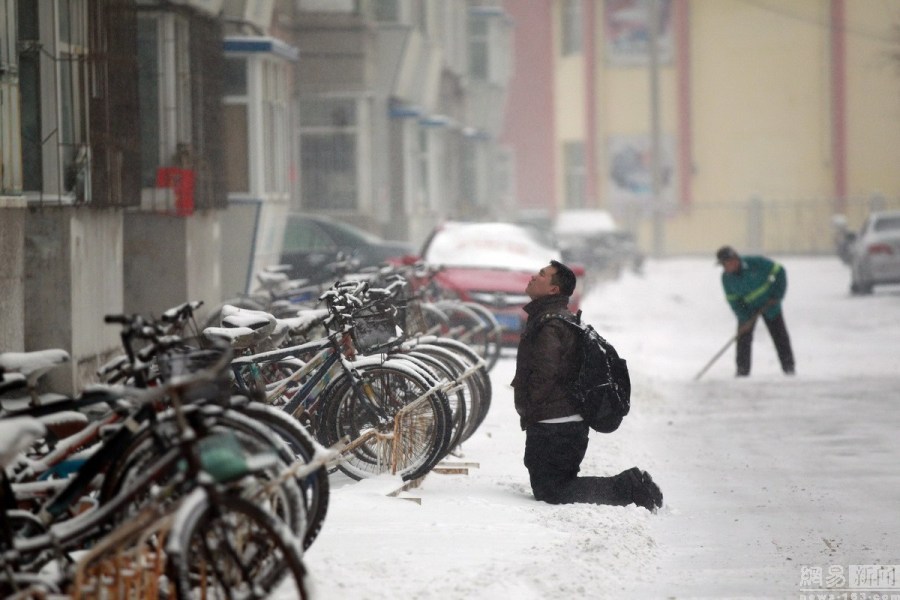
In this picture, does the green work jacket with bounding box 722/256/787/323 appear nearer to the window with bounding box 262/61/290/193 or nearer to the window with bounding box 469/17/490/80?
the window with bounding box 262/61/290/193

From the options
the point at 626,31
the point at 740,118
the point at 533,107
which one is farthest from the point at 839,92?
the point at 533,107

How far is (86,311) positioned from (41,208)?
968 millimetres

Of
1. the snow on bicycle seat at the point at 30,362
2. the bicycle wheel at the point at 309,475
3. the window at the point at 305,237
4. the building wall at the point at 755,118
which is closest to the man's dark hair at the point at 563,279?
the bicycle wheel at the point at 309,475

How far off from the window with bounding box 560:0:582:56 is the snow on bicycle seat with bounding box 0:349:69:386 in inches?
1977

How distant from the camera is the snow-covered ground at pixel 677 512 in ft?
25.1

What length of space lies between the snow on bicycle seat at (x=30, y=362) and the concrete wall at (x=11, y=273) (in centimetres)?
524

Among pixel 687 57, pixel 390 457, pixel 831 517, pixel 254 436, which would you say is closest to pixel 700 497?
pixel 831 517

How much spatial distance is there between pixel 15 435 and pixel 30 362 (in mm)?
975

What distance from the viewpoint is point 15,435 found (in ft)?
19.3

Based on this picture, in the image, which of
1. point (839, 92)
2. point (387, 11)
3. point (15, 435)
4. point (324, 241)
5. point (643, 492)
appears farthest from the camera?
point (839, 92)

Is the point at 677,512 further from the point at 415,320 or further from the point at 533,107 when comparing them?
the point at 533,107

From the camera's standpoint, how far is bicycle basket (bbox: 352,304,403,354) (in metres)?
10.2

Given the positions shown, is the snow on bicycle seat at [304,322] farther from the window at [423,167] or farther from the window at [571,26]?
the window at [571,26]

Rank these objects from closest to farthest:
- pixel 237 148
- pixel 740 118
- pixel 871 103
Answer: pixel 237 148, pixel 871 103, pixel 740 118
